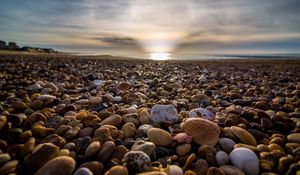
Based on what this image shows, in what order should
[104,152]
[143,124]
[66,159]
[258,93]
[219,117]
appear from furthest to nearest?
1. [258,93]
2. [219,117]
3. [143,124]
4. [104,152]
5. [66,159]

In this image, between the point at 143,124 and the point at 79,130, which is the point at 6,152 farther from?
the point at 143,124

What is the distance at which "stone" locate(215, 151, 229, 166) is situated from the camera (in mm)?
1847

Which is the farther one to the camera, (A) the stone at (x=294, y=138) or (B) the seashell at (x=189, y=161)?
(A) the stone at (x=294, y=138)

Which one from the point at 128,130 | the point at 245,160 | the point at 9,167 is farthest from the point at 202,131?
the point at 9,167

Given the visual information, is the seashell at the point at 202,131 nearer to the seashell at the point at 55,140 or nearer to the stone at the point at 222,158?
the stone at the point at 222,158

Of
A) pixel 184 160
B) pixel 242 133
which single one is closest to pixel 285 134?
pixel 242 133

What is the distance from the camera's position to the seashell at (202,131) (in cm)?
213

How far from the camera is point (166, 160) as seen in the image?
1917mm

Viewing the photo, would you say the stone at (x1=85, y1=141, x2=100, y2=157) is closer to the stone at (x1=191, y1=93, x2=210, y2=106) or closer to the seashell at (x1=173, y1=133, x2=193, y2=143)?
the seashell at (x1=173, y1=133, x2=193, y2=143)

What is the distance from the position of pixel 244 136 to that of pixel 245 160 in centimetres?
48

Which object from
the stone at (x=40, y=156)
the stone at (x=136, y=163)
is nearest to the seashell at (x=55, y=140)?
the stone at (x=40, y=156)

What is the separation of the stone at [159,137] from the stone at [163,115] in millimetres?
450

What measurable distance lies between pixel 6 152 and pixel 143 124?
134cm

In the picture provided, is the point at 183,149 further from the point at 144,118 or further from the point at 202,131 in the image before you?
the point at 144,118
